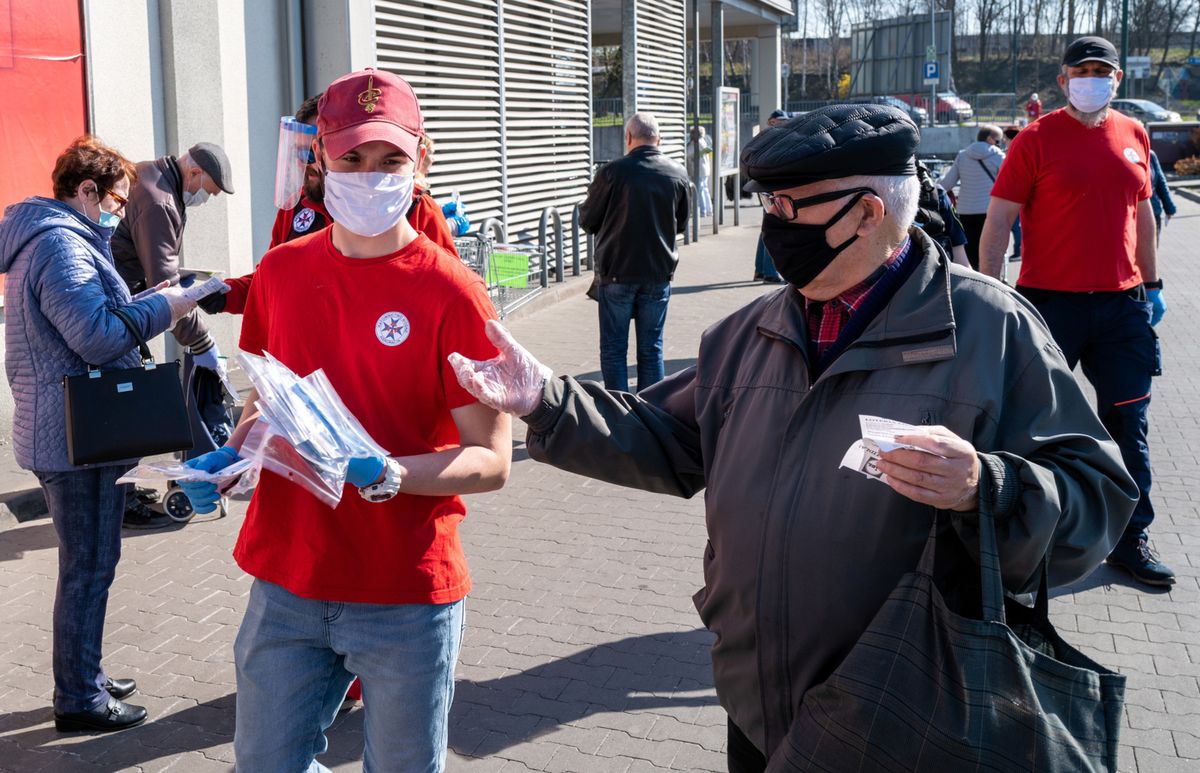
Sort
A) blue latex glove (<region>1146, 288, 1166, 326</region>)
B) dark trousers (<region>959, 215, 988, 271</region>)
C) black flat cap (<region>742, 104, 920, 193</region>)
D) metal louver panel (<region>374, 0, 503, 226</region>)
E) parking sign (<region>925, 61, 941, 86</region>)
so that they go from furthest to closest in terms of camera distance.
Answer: parking sign (<region>925, 61, 941, 86</region>) < dark trousers (<region>959, 215, 988, 271</region>) < metal louver panel (<region>374, 0, 503, 226</region>) < blue latex glove (<region>1146, 288, 1166, 326</region>) < black flat cap (<region>742, 104, 920, 193</region>)

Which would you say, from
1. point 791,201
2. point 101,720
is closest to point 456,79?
point 101,720

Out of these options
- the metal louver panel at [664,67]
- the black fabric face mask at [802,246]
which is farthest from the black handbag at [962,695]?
the metal louver panel at [664,67]

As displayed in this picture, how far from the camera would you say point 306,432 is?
237 centimetres

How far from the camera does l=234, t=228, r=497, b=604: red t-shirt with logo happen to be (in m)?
2.66

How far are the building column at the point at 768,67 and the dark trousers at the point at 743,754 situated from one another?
26.4m

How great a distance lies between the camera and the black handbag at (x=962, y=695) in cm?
194

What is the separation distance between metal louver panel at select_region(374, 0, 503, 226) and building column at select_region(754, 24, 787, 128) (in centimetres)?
1496

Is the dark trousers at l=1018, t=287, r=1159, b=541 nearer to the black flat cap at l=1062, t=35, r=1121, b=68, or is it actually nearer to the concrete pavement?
the concrete pavement

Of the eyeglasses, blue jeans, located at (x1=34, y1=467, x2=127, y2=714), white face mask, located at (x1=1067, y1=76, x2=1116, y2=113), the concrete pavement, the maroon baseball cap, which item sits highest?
white face mask, located at (x1=1067, y1=76, x2=1116, y2=113)

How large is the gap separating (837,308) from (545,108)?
1391cm

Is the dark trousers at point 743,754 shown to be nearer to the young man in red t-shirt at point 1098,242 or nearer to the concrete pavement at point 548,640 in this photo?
the concrete pavement at point 548,640

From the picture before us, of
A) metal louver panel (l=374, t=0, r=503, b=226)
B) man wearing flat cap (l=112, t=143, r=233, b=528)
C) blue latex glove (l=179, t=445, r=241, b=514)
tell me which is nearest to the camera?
blue latex glove (l=179, t=445, r=241, b=514)

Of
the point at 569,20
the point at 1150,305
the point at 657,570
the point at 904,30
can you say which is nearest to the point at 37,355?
the point at 657,570

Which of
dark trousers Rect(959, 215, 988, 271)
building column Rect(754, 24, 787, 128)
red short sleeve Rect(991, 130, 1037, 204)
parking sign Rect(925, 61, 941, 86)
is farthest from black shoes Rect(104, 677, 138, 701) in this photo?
parking sign Rect(925, 61, 941, 86)
